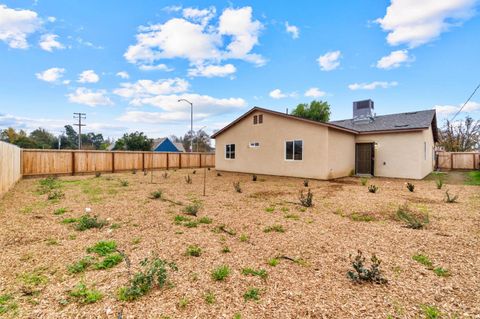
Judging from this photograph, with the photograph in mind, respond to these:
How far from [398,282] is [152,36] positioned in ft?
43.8

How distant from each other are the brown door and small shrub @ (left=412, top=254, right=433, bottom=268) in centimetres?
1222

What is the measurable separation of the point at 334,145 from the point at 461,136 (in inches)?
1099

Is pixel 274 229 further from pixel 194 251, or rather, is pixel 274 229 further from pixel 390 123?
pixel 390 123

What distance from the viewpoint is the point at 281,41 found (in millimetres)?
12711

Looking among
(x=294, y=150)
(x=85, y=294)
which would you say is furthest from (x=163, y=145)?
(x=85, y=294)

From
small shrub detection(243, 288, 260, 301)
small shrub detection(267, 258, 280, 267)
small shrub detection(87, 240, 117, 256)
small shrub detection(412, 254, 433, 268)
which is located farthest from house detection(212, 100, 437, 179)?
small shrub detection(87, 240, 117, 256)

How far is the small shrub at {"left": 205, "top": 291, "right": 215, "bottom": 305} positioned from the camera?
2174 mm

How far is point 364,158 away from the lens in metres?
14.2

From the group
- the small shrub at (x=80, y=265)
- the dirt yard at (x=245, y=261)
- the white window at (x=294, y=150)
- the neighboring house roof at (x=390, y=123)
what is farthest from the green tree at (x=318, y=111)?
Result: the small shrub at (x=80, y=265)

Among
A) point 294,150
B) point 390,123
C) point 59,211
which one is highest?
point 390,123

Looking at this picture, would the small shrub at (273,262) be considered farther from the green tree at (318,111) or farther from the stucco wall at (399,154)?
the green tree at (318,111)

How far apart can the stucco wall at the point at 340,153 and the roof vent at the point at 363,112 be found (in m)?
2.76

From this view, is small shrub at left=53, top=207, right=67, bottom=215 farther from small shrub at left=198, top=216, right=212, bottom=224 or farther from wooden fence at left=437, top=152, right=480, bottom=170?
wooden fence at left=437, top=152, right=480, bottom=170

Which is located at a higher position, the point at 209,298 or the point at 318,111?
the point at 318,111
